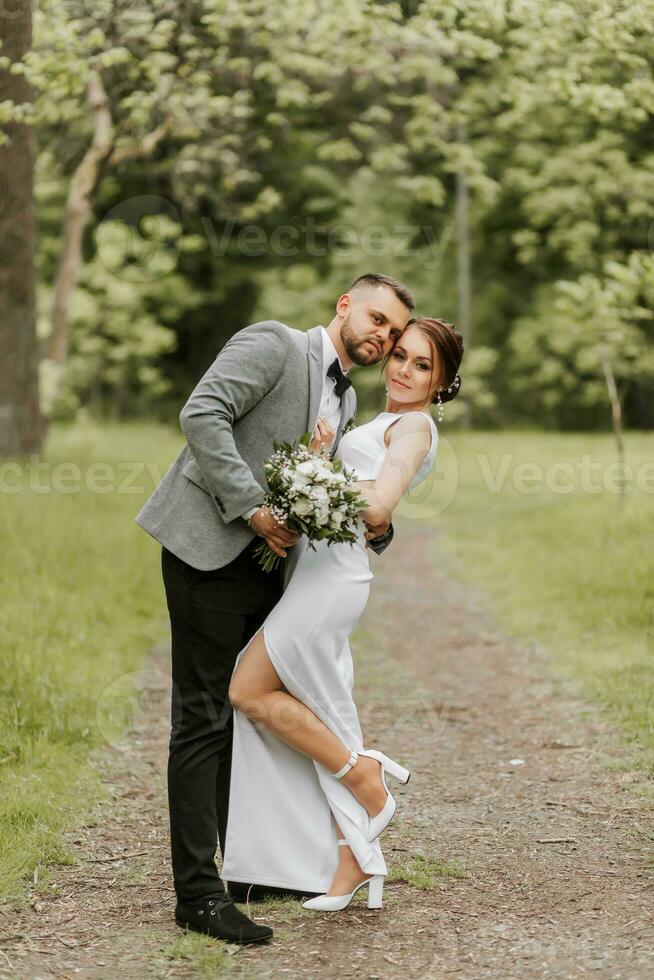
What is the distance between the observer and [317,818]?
12.4 ft

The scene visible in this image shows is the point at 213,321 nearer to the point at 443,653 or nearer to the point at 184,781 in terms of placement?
the point at 443,653

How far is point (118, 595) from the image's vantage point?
8000 mm

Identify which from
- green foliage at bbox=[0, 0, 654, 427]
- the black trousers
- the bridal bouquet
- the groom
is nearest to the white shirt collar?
the groom

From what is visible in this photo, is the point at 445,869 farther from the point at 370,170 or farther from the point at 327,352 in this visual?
the point at 370,170

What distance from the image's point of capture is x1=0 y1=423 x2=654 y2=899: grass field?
498 cm

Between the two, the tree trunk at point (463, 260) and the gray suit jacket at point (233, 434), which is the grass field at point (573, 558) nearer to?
the gray suit jacket at point (233, 434)

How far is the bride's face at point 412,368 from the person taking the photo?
390cm

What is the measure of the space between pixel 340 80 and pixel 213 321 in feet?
62.9

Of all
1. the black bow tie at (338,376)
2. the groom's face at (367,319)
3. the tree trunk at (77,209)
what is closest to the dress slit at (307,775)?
the black bow tie at (338,376)

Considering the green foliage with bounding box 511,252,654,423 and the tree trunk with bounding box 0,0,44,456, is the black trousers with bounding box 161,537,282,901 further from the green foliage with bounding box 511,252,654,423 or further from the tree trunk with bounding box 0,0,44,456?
the green foliage with bounding box 511,252,654,423

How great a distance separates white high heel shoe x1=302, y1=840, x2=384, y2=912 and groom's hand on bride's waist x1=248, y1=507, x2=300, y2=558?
3.68 ft

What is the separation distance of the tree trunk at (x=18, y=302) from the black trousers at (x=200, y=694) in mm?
7539

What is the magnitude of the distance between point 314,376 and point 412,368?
39 cm

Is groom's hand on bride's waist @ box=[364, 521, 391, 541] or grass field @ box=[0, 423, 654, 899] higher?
groom's hand on bride's waist @ box=[364, 521, 391, 541]
